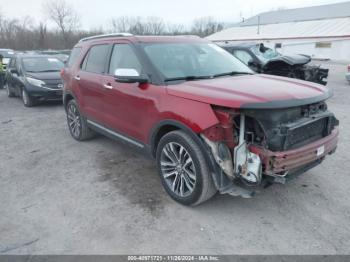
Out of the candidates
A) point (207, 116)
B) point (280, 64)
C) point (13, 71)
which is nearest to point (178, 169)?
point (207, 116)

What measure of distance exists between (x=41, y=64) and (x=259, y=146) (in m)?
9.45

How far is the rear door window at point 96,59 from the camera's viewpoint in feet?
15.6

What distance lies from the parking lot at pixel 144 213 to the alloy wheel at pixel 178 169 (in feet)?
0.71

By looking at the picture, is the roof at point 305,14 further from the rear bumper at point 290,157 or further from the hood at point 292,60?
the rear bumper at point 290,157

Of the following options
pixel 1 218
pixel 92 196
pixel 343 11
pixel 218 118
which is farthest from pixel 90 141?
pixel 343 11

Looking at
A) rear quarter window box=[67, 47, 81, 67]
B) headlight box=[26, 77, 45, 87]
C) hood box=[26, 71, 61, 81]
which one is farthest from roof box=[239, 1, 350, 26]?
rear quarter window box=[67, 47, 81, 67]

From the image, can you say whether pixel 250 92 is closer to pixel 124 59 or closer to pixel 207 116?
pixel 207 116

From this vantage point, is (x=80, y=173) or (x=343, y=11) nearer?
(x=80, y=173)

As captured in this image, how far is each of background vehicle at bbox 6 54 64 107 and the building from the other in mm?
33411

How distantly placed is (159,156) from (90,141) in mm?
2734

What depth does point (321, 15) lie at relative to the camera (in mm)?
43719

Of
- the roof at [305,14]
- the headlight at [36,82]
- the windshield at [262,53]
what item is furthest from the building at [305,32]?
the headlight at [36,82]

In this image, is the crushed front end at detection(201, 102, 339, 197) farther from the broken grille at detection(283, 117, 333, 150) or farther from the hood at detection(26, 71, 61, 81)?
the hood at detection(26, 71, 61, 81)

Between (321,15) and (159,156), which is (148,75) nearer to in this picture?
(159,156)
